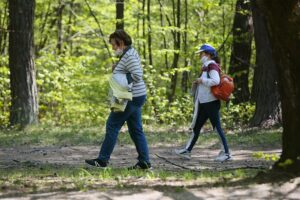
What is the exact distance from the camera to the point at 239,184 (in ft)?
20.2

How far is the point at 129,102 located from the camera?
800 cm

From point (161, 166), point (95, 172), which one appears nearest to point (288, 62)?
point (95, 172)

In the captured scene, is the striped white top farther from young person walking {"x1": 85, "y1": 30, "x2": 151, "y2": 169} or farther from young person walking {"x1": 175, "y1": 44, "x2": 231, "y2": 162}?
young person walking {"x1": 175, "y1": 44, "x2": 231, "y2": 162}

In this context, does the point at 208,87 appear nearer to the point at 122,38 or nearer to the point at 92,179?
the point at 122,38

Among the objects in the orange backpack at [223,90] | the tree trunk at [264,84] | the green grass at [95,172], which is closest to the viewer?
the green grass at [95,172]

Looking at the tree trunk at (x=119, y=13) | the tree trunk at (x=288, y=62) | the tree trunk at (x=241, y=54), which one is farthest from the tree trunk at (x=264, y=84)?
the tree trunk at (x=288, y=62)

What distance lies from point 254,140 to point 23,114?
6.40 m

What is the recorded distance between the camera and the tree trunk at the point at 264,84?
14.4 metres

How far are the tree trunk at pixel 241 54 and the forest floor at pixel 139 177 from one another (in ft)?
25.6

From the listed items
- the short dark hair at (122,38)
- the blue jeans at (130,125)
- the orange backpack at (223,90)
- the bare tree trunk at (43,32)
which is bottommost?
the blue jeans at (130,125)

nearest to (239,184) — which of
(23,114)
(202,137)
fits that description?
(202,137)

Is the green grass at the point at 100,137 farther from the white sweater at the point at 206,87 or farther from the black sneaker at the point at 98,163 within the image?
the black sneaker at the point at 98,163

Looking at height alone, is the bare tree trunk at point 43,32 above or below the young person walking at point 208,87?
above

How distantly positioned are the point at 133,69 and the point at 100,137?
6048mm
